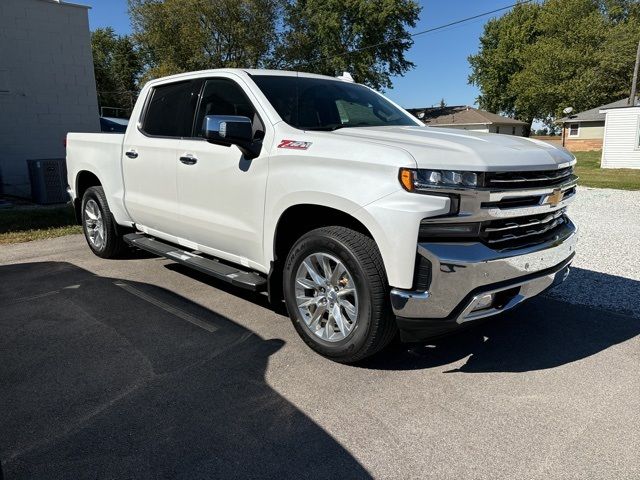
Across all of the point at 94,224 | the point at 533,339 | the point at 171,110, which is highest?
the point at 171,110

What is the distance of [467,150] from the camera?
121 inches

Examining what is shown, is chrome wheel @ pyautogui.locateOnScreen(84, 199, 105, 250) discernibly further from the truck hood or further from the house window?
the house window

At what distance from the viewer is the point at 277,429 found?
9.23 feet

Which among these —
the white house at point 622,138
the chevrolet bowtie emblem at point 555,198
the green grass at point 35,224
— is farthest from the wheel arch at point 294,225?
the white house at point 622,138

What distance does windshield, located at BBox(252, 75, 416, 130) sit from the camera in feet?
13.3

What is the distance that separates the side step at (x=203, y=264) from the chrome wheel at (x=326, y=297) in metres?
0.42

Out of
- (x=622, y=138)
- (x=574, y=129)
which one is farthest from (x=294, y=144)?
(x=574, y=129)

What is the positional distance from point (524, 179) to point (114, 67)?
2358 inches

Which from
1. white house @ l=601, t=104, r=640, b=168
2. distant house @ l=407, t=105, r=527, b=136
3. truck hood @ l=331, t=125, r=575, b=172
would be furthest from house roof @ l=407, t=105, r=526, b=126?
truck hood @ l=331, t=125, r=575, b=172

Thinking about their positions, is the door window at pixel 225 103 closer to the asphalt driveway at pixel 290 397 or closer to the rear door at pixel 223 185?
the rear door at pixel 223 185

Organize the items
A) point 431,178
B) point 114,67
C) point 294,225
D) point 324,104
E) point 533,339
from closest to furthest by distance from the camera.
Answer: point 431,178 → point 294,225 → point 533,339 → point 324,104 → point 114,67

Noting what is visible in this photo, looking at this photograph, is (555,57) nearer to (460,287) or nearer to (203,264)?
(203,264)

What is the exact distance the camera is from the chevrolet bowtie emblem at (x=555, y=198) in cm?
343

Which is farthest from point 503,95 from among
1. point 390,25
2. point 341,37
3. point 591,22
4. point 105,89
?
point 105,89
